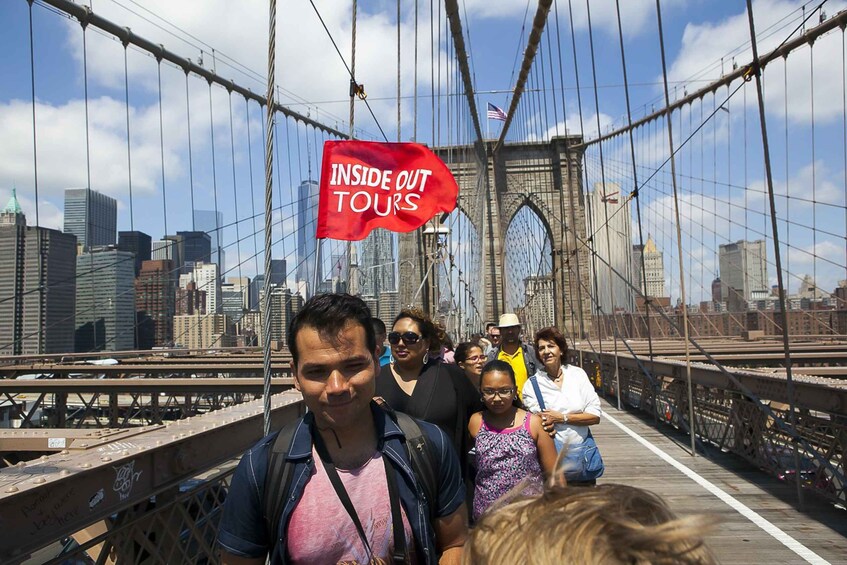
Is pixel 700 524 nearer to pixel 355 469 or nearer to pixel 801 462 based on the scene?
pixel 355 469

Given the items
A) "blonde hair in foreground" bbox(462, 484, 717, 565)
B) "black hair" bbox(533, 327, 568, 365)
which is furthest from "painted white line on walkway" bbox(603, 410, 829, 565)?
"blonde hair in foreground" bbox(462, 484, 717, 565)

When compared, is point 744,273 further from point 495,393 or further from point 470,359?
point 495,393

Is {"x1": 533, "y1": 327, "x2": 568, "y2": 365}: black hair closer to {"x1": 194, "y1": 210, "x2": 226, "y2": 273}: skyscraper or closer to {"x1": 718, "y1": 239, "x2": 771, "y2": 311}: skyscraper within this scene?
{"x1": 194, "y1": 210, "x2": 226, "y2": 273}: skyscraper

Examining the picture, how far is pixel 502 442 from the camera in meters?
2.52

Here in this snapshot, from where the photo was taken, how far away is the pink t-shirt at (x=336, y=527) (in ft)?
3.81

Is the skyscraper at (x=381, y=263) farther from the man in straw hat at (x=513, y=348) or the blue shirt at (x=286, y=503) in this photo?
the blue shirt at (x=286, y=503)

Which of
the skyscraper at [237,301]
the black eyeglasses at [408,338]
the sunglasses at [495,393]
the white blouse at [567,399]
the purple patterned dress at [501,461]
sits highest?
the skyscraper at [237,301]

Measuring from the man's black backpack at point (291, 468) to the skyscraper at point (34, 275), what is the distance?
10.6m

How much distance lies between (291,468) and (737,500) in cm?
397

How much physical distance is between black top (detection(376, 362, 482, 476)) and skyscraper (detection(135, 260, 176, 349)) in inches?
536

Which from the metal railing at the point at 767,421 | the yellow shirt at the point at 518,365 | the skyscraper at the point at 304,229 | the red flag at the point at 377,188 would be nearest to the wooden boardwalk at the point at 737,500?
the metal railing at the point at 767,421

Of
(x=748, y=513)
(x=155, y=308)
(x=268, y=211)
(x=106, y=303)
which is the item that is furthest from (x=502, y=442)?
(x=155, y=308)

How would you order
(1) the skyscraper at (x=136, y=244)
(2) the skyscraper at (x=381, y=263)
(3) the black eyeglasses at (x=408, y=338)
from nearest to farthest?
(3) the black eyeglasses at (x=408, y=338) → (1) the skyscraper at (x=136, y=244) → (2) the skyscraper at (x=381, y=263)

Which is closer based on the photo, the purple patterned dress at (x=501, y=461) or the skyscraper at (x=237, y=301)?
the purple patterned dress at (x=501, y=461)
